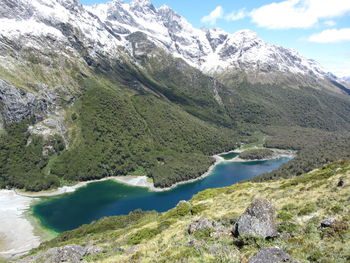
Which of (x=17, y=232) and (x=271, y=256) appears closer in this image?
(x=271, y=256)

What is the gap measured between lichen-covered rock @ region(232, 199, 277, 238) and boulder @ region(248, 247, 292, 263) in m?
5.46

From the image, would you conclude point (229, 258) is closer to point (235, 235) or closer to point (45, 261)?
point (235, 235)

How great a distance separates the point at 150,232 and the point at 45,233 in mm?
129792

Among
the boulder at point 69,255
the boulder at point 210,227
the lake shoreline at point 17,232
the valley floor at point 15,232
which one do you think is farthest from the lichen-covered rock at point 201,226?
the valley floor at point 15,232

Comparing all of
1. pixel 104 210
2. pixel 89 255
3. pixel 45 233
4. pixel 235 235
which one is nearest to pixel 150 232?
pixel 89 255

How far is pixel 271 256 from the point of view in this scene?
72.1 feet

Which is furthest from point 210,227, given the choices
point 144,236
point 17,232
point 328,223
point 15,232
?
point 15,232

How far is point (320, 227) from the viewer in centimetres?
2786

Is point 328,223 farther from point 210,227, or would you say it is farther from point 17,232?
point 17,232

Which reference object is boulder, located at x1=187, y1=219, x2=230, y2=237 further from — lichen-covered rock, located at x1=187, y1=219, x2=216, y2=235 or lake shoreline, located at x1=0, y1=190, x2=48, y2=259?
lake shoreline, located at x1=0, y1=190, x2=48, y2=259

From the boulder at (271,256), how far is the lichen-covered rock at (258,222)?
546cm

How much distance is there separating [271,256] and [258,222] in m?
7.60

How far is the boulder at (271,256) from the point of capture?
2145 cm

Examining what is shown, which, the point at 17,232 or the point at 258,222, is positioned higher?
the point at 258,222
